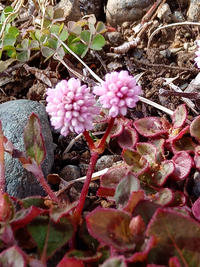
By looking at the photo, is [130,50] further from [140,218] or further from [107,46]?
[140,218]

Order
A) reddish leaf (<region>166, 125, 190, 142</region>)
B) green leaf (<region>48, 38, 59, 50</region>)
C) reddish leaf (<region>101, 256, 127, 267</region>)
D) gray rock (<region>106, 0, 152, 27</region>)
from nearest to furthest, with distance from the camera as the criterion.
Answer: reddish leaf (<region>101, 256, 127, 267</region>) → reddish leaf (<region>166, 125, 190, 142</region>) → green leaf (<region>48, 38, 59, 50</region>) → gray rock (<region>106, 0, 152, 27</region>)

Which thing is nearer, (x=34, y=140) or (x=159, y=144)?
(x=34, y=140)

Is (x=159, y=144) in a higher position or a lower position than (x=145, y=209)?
lower

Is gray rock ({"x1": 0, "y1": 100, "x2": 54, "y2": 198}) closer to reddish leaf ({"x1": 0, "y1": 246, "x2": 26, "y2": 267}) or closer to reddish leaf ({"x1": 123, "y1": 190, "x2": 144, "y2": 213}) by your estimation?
reddish leaf ({"x1": 0, "y1": 246, "x2": 26, "y2": 267})

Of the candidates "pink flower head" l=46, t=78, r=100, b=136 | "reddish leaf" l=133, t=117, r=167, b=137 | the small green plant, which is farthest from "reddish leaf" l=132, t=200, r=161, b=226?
the small green plant

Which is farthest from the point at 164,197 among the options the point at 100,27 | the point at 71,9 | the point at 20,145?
the point at 71,9

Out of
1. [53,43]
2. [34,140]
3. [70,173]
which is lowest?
[70,173]

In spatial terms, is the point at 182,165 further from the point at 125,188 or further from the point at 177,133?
the point at 125,188
